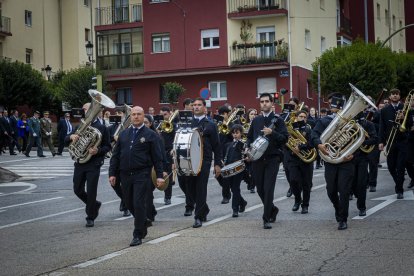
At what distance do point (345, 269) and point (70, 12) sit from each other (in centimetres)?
5145

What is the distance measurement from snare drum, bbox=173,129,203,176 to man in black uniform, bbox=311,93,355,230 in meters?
1.79

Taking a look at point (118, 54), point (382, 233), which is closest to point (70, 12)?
point (118, 54)

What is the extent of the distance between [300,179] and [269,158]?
233 centimetres

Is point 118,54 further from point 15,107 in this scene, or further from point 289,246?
point 289,246

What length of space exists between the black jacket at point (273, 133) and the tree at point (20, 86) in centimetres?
3351

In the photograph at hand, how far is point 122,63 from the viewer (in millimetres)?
50031

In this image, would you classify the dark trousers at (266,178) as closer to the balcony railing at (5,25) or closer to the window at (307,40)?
the window at (307,40)

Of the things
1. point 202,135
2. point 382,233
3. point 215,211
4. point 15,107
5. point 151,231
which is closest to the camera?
point 382,233

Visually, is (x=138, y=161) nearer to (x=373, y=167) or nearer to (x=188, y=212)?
(x=188, y=212)

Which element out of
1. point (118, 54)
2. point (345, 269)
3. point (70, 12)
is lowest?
point (345, 269)

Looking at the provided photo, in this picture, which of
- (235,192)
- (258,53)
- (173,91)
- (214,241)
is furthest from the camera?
(258,53)

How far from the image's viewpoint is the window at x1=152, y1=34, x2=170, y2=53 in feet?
157

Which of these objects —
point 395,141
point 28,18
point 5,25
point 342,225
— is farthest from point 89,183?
point 28,18

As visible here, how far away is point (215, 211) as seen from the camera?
46.6 feet
